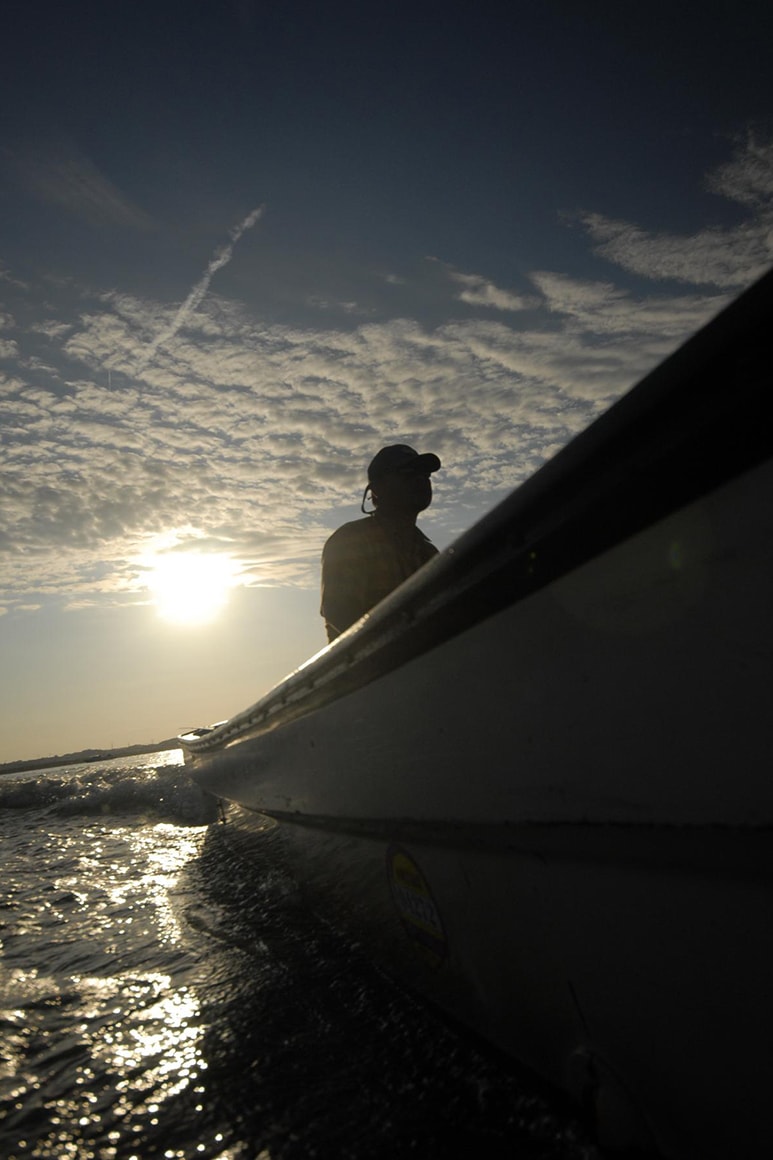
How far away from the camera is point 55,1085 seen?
6.05 ft

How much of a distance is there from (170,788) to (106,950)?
29.1 feet

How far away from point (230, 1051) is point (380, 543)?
2.89 meters

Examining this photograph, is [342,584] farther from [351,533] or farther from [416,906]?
[416,906]

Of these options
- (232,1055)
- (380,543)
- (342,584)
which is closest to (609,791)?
(232,1055)

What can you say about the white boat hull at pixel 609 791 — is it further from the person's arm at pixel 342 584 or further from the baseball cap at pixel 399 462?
the baseball cap at pixel 399 462

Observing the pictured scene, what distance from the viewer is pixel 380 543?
4.21 m

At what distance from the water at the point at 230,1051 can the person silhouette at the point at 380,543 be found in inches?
72.0

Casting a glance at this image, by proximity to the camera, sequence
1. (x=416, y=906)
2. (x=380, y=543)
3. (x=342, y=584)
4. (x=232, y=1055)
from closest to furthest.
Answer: (x=232, y=1055)
(x=416, y=906)
(x=342, y=584)
(x=380, y=543)

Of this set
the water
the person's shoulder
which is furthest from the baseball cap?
the water

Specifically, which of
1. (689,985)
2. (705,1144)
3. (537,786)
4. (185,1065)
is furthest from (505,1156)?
(185,1065)

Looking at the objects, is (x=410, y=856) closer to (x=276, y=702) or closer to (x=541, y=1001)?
(x=541, y=1001)

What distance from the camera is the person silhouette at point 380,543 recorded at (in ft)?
13.4

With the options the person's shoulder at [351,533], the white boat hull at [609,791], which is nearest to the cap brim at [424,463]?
the person's shoulder at [351,533]

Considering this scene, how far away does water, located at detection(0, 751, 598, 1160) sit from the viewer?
5.10 ft
